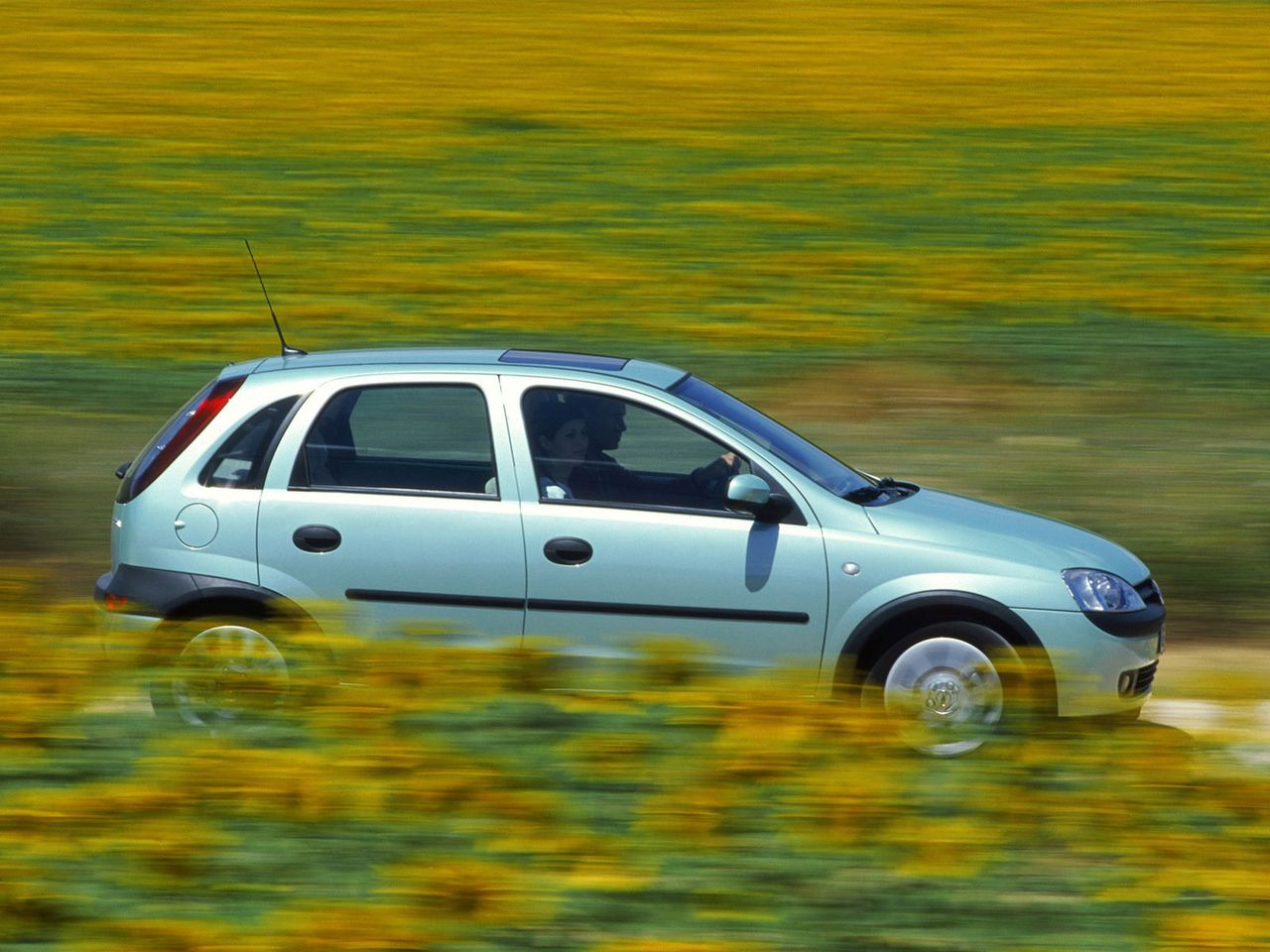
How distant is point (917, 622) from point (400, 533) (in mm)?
1937

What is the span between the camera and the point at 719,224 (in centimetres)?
1434

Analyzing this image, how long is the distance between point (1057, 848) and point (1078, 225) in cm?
1234

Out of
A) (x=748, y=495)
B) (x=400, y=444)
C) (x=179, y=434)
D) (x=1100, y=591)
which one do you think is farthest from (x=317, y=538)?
(x=1100, y=591)

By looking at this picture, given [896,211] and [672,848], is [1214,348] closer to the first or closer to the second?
[896,211]

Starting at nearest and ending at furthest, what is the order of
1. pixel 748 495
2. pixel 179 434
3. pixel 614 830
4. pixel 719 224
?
pixel 614 830 → pixel 748 495 → pixel 179 434 → pixel 719 224

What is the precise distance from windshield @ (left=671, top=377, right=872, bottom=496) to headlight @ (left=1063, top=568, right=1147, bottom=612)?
3.04ft

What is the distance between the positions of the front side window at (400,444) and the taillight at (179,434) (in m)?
0.41

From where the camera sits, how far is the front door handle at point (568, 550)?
19.9 feet

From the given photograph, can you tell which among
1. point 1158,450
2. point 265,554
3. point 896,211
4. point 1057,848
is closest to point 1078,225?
point 896,211

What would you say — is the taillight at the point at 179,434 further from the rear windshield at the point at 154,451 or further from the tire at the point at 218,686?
the tire at the point at 218,686

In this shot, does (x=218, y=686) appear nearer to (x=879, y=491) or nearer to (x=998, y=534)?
(x=998, y=534)

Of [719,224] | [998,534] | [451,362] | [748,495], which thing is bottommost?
[998,534]

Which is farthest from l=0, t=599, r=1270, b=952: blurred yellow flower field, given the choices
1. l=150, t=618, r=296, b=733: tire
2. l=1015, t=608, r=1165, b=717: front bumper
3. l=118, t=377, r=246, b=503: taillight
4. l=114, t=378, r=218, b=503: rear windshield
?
l=114, t=378, r=218, b=503: rear windshield

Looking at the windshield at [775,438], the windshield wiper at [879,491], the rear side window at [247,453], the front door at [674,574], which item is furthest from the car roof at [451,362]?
the windshield wiper at [879,491]
